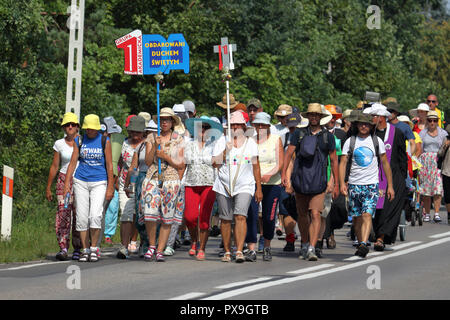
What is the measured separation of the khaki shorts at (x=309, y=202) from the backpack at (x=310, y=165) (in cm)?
11

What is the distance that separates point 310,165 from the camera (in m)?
14.9

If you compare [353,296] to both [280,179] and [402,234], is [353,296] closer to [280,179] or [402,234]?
[280,179]

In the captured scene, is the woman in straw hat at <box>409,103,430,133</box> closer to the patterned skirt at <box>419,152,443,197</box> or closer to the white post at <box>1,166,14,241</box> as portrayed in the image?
the patterned skirt at <box>419,152,443,197</box>

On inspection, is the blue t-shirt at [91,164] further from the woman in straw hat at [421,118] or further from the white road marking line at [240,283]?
the woman in straw hat at [421,118]

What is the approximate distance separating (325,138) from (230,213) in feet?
5.02

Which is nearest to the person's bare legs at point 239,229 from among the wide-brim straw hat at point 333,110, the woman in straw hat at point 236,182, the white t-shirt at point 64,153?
the woman in straw hat at point 236,182

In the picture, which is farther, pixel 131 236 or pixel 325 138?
pixel 131 236

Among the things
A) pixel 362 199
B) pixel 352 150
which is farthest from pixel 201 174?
pixel 362 199

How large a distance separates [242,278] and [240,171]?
2141 millimetres

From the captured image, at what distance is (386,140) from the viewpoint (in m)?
15.7

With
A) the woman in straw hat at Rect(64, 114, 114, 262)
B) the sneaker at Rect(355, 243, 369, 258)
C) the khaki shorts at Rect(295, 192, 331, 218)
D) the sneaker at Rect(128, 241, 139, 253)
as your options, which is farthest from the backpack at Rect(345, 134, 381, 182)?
the sneaker at Rect(128, 241, 139, 253)

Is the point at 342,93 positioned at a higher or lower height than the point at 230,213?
higher
